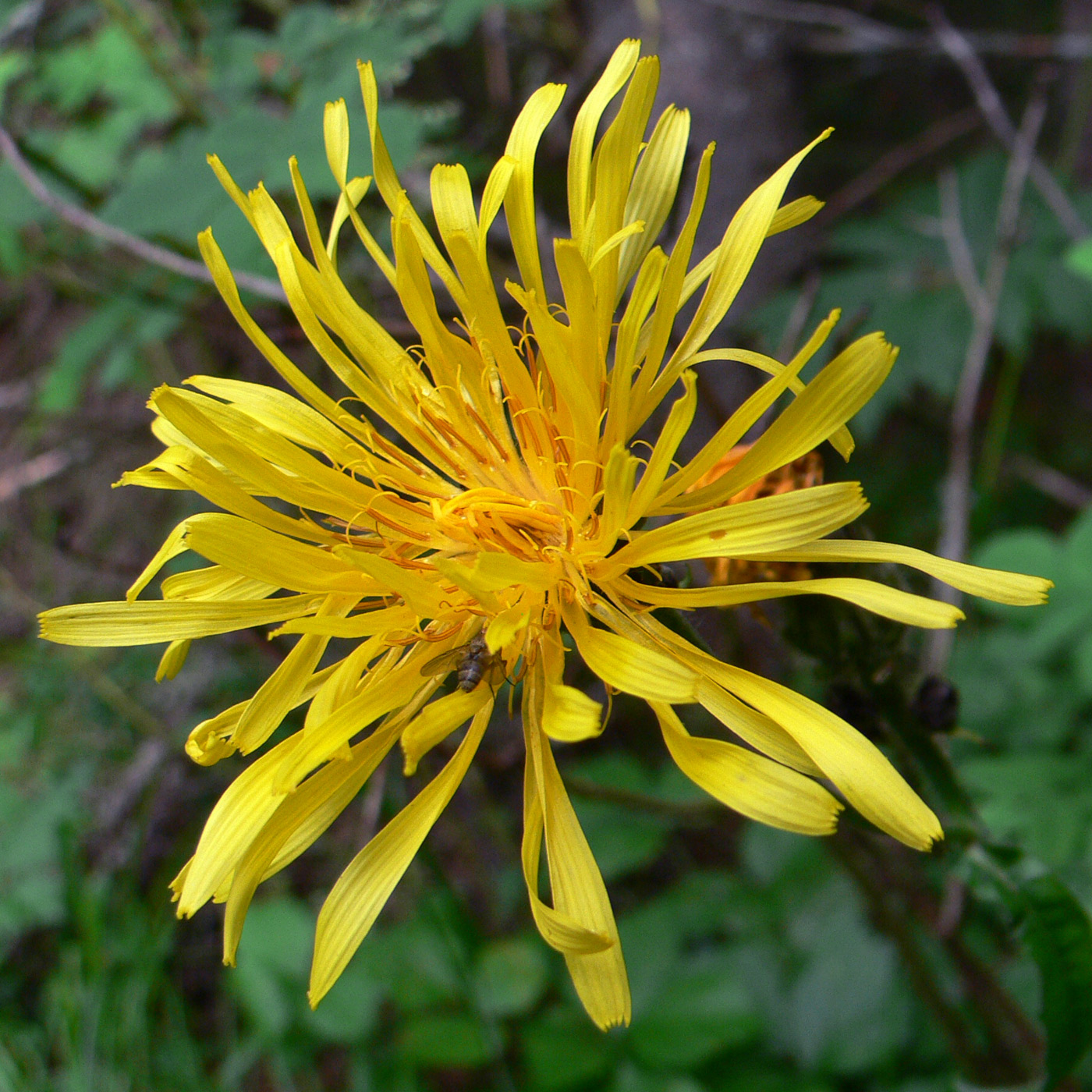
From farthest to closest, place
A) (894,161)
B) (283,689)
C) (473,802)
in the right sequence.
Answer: (473,802)
(894,161)
(283,689)

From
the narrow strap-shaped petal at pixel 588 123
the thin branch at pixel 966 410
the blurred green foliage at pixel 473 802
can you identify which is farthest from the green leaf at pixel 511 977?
the narrow strap-shaped petal at pixel 588 123

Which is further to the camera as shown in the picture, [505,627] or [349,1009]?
[349,1009]

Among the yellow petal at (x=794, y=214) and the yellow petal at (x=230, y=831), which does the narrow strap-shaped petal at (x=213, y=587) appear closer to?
the yellow petal at (x=230, y=831)

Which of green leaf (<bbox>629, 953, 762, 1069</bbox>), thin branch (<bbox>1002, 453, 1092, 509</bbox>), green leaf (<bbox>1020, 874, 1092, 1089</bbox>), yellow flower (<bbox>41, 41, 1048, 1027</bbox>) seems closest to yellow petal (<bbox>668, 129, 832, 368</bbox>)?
yellow flower (<bbox>41, 41, 1048, 1027</bbox>)

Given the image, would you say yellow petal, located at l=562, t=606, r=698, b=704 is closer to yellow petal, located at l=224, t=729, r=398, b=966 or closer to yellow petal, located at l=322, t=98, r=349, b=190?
yellow petal, located at l=224, t=729, r=398, b=966

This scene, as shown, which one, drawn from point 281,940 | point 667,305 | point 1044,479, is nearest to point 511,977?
point 281,940

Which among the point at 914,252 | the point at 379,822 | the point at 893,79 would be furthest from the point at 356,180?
the point at 893,79

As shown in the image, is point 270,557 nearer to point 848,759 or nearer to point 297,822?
point 297,822
